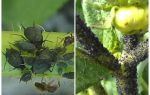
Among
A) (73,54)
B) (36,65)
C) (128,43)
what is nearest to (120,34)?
(128,43)

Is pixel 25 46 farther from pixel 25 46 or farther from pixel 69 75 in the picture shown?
pixel 69 75

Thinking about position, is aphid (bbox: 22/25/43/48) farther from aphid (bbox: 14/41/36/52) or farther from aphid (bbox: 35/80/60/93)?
aphid (bbox: 35/80/60/93)

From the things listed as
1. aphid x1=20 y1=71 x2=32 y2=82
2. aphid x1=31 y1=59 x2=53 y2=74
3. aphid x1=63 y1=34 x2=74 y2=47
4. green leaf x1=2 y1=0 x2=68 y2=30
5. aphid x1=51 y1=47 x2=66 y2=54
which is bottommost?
aphid x1=20 y1=71 x2=32 y2=82

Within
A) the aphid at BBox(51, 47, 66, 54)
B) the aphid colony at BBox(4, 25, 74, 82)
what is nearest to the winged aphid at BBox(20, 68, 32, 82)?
the aphid colony at BBox(4, 25, 74, 82)

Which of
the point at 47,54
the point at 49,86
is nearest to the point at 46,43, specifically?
the point at 47,54

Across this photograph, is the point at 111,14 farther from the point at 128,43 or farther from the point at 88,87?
the point at 88,87

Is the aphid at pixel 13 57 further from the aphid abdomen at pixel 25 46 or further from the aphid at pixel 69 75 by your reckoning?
the aphid at pixel 69 75

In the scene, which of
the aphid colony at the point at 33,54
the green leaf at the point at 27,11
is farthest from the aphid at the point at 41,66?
the green leaf at the point at 27,11
